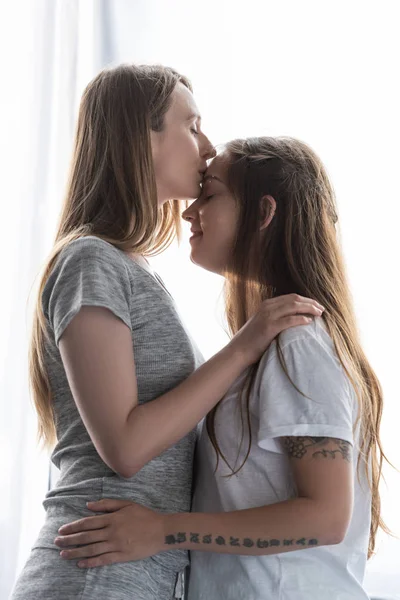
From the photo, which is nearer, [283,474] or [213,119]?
[283,474]

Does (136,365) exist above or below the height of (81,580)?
above

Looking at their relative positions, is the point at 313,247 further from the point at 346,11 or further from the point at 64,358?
the point at 346,11

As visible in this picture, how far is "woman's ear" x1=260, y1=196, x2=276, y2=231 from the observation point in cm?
128

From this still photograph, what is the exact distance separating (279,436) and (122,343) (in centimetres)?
27

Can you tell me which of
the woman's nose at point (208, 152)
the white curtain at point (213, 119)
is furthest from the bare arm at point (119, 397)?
the white curtain at point (213, 119)

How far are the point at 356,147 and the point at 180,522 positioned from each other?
1.10 metres

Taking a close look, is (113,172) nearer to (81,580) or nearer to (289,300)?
(289,300)

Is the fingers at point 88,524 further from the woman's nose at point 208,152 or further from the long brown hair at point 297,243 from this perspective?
the woman's nose at point 208,152

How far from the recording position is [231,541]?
1.08 meters

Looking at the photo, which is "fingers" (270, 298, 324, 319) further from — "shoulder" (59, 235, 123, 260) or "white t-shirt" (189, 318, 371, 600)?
"shoulder" (59, 235, 123, 260)

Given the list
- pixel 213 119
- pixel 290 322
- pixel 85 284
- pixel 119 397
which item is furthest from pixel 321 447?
pixel 213 119

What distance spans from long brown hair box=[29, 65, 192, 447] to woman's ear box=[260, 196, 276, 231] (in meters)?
0.18

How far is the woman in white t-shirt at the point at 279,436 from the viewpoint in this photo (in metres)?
1.06

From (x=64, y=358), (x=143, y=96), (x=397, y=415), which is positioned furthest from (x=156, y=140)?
(x=397, y=415)
